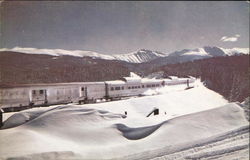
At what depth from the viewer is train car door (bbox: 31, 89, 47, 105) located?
19.8ft

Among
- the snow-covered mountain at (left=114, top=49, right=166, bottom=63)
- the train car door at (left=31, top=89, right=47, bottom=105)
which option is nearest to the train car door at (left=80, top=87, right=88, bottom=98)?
the train car door at (left=31, top=89, right=47, bottom=105)

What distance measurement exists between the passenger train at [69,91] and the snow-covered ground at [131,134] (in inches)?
55.8

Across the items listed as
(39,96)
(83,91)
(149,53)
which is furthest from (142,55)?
(39,96)

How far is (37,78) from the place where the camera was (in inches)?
245

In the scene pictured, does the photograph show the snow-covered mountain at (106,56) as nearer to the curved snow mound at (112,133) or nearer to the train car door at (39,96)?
the curved snow mound at (112,133)

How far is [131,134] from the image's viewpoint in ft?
11.8

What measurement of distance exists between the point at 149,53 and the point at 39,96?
3.88m

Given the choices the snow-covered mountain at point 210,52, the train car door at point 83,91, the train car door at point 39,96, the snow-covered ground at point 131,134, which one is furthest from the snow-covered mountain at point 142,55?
the train car door at point 39,96

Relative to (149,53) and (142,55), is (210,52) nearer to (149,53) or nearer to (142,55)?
(149,53)

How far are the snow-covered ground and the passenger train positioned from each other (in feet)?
4.65

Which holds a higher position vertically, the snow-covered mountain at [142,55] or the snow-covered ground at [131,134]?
the snow-covered mountain at [142,55]

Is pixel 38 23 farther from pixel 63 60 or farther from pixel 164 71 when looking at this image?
pixel 164 71

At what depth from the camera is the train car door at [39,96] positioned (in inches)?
237

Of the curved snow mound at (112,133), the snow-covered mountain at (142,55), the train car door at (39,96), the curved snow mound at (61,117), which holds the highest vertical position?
the snow-covered mountain at (142,55)
